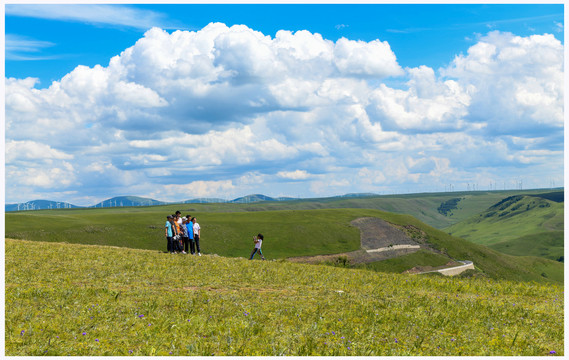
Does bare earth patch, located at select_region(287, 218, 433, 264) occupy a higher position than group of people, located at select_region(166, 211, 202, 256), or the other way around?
group of people, located at select_region(166, 211, 202, 256)

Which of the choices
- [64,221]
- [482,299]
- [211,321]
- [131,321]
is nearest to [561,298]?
[482,299]

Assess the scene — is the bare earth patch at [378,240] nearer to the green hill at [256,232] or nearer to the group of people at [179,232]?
the green hill at [256,232]

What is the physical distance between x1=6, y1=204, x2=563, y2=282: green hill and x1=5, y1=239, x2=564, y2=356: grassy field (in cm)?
7321

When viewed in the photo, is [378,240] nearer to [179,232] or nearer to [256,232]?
[256,232]

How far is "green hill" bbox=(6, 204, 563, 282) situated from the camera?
102 metres

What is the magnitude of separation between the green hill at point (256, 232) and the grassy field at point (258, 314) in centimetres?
7321

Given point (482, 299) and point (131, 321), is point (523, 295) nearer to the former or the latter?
point (482, 299)

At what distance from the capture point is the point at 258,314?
692 inches

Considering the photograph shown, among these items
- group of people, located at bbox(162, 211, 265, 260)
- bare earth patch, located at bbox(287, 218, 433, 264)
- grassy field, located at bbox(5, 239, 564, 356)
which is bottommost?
bare earth patch, located at bbox(287, 218, 433, 264)

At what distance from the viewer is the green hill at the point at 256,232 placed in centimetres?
10169

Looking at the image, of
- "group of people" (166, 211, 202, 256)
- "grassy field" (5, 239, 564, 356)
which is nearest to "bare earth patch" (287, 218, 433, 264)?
"group of people" (166, 211, 202, 256)

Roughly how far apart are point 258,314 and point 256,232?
4051 inches

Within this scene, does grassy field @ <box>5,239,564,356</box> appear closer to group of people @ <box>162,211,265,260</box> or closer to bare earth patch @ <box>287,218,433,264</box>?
group of people @ <box>162,211,265,260</box>

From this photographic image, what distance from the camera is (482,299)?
75.9ft
